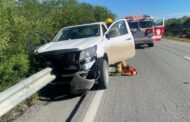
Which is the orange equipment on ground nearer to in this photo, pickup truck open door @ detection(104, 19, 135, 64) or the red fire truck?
pickup truck open door @ detection(104, 19, 135, 64)

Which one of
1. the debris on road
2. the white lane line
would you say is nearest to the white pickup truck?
the white lane line

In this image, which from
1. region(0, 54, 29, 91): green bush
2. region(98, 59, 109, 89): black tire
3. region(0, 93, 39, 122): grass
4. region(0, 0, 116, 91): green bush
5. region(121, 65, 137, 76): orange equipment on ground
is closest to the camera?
region(0, 93, 39, 122): grass

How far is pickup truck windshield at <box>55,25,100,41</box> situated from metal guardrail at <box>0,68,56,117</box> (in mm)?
2549

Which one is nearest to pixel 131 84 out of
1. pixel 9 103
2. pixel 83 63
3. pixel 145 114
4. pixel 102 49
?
pixel 102 49

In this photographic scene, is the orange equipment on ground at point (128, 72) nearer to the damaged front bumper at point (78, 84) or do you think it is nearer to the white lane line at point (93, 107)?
the white lane line at point (93, 107)

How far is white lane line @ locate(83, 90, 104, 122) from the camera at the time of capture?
6964 millimetres

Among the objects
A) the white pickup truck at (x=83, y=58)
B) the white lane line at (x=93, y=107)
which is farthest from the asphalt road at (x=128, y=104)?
the white pickup truck at (x=83, y=58)

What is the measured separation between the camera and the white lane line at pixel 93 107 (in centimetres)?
696

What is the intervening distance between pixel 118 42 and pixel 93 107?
4.33 m

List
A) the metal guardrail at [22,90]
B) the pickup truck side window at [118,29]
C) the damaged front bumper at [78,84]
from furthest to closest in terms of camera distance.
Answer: the pickup truck side window at [118,29] → the damaged front bumper at [78,84] → the metal guardrail at [22,90]

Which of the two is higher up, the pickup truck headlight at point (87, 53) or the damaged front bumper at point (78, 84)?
the pickup truck headlight at point (87, 53)

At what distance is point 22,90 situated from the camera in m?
7.34

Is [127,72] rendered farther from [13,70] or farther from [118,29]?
[13,70]

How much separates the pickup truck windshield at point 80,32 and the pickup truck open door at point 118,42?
1.20ft
